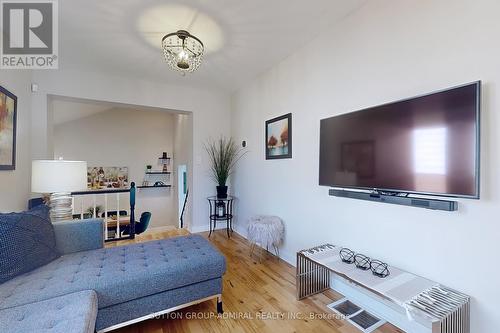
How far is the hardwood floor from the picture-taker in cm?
169

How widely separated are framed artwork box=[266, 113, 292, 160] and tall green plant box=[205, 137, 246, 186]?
862 millimetres

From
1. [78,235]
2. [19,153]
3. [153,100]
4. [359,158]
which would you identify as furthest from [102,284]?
[153,100]

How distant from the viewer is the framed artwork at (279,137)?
9.34 feet

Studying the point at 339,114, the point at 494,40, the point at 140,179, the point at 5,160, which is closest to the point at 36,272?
the point at 5,160

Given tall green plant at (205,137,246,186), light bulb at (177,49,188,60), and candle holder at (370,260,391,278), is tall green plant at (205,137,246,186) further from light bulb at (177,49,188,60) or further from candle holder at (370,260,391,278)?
candle holder at (370,260,391,278)

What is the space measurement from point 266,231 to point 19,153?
9.64 ft

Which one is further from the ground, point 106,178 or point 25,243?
point 106,178

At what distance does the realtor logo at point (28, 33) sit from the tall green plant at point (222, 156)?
7.95 ft

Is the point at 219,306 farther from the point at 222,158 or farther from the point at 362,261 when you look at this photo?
the point at 222,158

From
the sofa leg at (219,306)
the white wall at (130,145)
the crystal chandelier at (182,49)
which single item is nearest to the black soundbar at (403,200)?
the sofa leg at (219,306)

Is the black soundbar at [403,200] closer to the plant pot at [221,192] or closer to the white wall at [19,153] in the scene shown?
the plant pot at [221,192]

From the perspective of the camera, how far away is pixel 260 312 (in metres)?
1.88

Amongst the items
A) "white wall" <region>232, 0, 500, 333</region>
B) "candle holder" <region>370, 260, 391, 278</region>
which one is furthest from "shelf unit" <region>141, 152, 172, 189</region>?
"candle holder" <region>370, 260, 391, 278</region>

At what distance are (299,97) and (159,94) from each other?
238 centimetres
